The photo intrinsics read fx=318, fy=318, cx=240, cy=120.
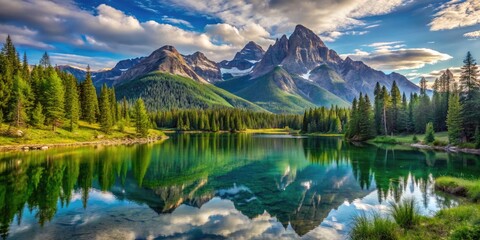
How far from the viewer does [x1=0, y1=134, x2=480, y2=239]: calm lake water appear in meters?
20.5

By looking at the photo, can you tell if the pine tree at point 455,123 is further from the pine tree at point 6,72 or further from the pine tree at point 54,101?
the pine tree at point 6,72

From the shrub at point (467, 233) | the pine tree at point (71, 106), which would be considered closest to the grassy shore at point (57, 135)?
the pine tree at point (71, 106)

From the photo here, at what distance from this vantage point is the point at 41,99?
3430 inches

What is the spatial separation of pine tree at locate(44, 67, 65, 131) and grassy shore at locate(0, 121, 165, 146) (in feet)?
10.4

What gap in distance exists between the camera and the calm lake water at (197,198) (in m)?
20.5

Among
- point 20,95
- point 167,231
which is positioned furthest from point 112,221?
point 20,95

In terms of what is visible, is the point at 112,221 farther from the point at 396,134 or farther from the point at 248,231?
the point at 396,134

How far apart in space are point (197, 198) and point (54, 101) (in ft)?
244

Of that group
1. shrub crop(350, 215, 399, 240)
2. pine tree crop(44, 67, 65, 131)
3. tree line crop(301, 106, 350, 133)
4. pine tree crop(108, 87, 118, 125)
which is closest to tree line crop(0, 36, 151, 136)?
pine tree crop(44, 67, 65, 131)

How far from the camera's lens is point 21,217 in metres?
21.9

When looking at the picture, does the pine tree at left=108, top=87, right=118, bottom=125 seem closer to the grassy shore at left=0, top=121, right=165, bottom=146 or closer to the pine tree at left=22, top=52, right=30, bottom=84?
the grassy shore at left=0, top=121, right=165, bottom=146

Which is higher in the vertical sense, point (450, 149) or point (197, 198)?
point (450, 149)

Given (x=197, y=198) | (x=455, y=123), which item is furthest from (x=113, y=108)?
(x=455, y=123)

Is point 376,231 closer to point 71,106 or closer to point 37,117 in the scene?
point 37,117
